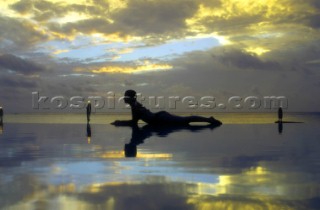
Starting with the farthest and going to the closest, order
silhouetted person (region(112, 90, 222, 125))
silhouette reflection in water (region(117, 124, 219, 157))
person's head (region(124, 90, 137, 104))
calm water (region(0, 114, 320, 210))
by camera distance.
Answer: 1. silhouetted person (region(112, 90, 222, 125))
2. person's head (region(124, 90, 137, 104))
3. silhouette reflection in water (region(117, 124, 219, 157))
4. calm water (region(0, 114, 320, 210))

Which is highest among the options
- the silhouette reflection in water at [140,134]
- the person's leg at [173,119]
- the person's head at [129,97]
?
the person's head at [129,97]

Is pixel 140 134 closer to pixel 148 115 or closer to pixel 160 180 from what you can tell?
pixel 148 115

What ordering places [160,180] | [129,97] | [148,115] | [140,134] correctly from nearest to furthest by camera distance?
[160,180], [140,134], [129,97], [148,115]

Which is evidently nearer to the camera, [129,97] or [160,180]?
[160,180]

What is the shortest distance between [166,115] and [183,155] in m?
18.6

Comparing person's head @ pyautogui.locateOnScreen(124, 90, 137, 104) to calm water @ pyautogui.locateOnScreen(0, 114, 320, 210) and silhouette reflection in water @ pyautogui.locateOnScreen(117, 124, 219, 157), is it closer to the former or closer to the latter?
silhouette reflection in water @ pyautogui.locateOnScreen(117, 124, 219, 157)

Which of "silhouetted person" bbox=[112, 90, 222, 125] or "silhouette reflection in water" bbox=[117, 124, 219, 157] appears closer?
"silhouette reflection in water" bbox=[117, 124, 219, 157]

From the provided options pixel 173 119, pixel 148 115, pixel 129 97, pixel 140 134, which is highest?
pixel 129 97

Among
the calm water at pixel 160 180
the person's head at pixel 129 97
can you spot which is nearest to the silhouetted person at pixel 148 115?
the person's head at pixel 129 97

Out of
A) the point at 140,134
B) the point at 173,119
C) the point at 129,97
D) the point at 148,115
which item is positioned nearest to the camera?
the point at 140,134

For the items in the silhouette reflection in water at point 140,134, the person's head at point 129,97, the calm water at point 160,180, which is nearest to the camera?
the calm water at point 160,180

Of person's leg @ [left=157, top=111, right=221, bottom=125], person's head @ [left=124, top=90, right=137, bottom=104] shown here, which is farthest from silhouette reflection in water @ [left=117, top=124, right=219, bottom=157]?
person's head @ [left=124, top=90, right=137, bottom=104]

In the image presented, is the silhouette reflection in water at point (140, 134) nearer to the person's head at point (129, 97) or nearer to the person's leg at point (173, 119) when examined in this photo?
the person's leg at point (173, 119)

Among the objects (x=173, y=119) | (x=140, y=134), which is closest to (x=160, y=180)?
(x=140, y=134)
